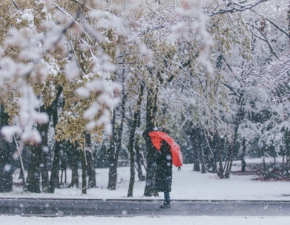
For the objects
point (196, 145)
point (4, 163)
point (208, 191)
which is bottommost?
point (208, 191)

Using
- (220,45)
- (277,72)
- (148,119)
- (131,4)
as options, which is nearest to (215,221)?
(277,72)

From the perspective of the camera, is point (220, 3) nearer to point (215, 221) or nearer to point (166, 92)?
point (215, 221)

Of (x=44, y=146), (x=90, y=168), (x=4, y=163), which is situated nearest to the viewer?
(x=4, y=163)

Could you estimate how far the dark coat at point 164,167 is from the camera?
1173cm

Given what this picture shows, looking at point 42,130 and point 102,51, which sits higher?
point 102,51

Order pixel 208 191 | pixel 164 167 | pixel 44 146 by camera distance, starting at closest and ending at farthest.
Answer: pixel 164 167 → pixel 44 146 → pixel 208 191

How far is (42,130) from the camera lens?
19.8m

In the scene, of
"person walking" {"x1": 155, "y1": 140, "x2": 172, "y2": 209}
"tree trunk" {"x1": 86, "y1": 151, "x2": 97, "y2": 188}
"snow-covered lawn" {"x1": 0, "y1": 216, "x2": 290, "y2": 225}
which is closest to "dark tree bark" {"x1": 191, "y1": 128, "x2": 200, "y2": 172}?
"tree trunk" {"x1": 86, "y1": 151, "x2": 97, "y2": 188}

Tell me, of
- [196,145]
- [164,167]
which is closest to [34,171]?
[164,167]

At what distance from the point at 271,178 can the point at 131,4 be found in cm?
2555

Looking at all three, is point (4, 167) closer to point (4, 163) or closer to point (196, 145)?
point (4, 163)

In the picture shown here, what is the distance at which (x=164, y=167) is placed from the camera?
11781mm

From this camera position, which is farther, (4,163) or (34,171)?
(34,171)

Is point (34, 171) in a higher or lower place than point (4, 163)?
lower
